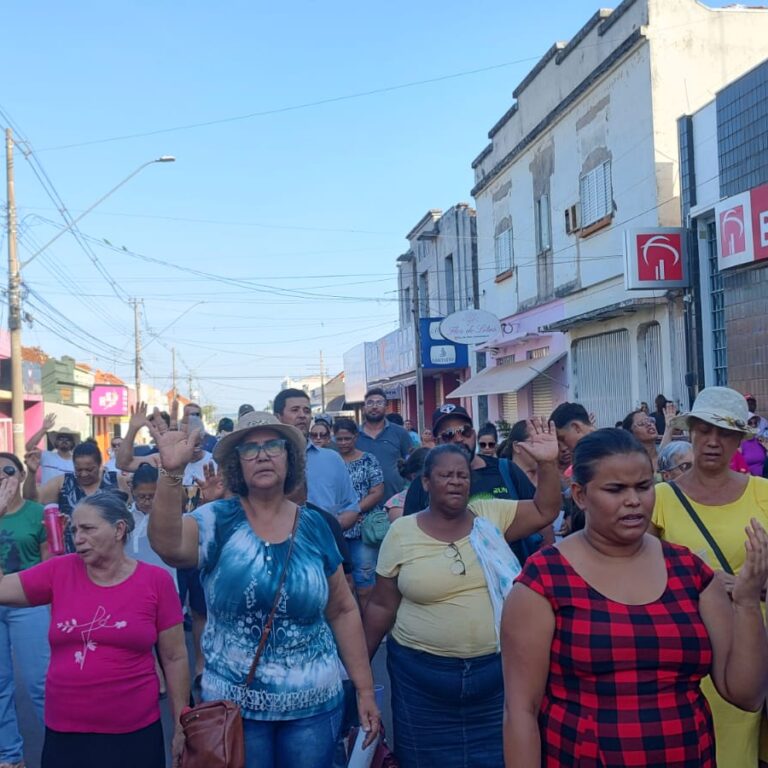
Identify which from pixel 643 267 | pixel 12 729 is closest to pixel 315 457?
pixel 12 729

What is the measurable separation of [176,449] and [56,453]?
18.4 feet

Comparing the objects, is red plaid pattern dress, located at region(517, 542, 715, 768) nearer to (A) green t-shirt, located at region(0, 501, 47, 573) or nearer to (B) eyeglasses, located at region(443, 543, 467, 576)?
(B) eyeglasses, located at region(443, 543, 467, 576)

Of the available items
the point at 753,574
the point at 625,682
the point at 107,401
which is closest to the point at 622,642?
the point at 625,682

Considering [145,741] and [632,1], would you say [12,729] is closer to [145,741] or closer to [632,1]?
[145,741]

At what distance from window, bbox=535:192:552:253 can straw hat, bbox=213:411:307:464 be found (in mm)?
17665

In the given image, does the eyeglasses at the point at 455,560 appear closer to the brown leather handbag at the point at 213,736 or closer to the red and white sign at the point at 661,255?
the brown leather handbag at the point at 213,736

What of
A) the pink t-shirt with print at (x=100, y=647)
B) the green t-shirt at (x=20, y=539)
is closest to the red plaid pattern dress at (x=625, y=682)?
the pink t-shirt with print at (x=100, y=647)

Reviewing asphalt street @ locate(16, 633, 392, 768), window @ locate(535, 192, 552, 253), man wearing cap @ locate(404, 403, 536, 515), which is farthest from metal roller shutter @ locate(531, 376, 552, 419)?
man wearing cap @ locate(404, 403, 536, 515)

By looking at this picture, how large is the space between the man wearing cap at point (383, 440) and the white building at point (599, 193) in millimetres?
7673

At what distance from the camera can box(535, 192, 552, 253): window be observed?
819 inches

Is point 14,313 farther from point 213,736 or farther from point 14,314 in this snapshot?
point 213,736

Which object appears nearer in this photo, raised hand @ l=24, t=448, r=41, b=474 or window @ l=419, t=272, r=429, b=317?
raised hand @ l=24, t=448, r=41, b=474

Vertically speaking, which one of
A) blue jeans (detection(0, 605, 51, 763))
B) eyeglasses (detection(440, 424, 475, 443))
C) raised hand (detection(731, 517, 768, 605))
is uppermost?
eyeglasses (detection(440, 424, 475, 443))

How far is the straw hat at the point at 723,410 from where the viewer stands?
3789 millimetres
